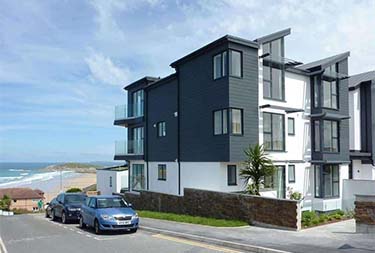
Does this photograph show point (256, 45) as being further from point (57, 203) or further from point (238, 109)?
point (57, 203)

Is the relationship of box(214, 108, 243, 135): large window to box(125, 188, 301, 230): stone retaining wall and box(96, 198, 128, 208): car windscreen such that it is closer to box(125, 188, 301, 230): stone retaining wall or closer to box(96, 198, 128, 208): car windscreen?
box(125, 188, 301, 230): stone retaining wall

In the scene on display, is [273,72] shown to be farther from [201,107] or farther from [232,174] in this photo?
[232,174]

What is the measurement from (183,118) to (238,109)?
5105 mm

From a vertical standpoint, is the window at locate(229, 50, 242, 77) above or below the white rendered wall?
above

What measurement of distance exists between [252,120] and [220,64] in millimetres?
3416

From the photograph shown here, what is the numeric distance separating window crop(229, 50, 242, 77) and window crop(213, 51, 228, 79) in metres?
0.30

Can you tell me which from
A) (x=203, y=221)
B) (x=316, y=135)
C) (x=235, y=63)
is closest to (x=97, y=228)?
(x=203, y=221)

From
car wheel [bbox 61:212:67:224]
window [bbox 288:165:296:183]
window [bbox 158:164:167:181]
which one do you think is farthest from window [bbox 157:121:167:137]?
car wheel [bbox 61:212:67:224]

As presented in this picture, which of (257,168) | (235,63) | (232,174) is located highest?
(235,63)

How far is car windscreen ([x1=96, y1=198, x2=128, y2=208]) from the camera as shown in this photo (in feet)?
Result: 57.9

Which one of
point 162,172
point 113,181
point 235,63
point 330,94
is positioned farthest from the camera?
point 113,181

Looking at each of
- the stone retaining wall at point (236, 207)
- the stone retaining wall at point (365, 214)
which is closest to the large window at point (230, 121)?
the stone retaining wall at point (236, 207)

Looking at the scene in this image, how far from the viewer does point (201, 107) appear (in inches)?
961

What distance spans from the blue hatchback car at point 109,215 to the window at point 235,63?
884cm
